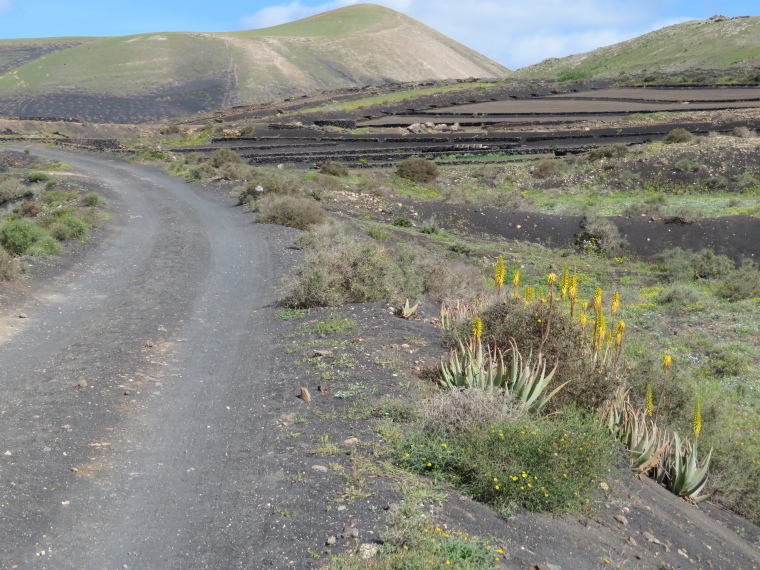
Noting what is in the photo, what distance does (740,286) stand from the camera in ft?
54.7

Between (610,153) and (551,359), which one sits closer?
(551,359)

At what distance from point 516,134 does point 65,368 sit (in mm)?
49633

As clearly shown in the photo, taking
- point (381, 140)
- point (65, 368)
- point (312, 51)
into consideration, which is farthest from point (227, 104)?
point (65, 368)

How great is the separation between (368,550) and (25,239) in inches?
527

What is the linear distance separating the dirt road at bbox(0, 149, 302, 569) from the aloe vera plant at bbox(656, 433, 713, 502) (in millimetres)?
4236

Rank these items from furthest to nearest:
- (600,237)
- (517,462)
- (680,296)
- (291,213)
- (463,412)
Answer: (600,237), (291,213), (680,296), (463,412), (517,462)

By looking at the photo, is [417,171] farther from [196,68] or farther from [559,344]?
[196,68]

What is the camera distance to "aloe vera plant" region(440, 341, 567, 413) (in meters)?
6.83

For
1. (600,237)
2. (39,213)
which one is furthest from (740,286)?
(39,213)

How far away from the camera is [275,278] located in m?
13.7

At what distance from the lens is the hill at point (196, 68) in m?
100

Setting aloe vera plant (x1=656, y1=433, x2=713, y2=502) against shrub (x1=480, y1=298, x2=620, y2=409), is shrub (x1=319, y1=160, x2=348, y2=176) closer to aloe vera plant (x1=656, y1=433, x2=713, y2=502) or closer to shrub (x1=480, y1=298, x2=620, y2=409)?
shrub (x1=480, y1=298, x2=620, y2=409)

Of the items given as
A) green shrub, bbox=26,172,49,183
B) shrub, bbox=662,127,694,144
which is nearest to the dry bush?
green shrub, bbox=26,172,49,183

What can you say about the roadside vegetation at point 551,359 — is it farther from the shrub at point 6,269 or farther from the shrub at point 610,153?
the shrub at point 610,153
